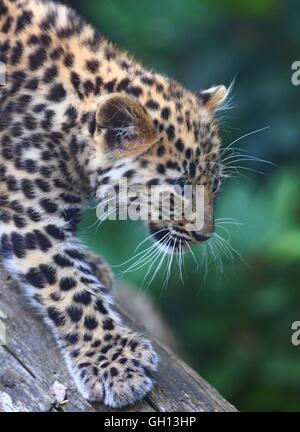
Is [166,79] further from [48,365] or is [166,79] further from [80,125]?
[48,365]

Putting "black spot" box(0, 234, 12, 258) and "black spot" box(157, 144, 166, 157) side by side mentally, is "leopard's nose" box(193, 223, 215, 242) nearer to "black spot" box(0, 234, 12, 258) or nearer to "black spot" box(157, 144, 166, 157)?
"black spot" box(157, 144, 166, 157)

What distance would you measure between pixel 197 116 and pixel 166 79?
1.37ft

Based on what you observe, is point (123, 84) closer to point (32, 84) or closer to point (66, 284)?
point (32, 84)

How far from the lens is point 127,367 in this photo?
6262 mm

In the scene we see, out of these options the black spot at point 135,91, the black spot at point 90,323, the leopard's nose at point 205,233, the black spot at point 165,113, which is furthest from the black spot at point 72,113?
the black spot at point 90,323

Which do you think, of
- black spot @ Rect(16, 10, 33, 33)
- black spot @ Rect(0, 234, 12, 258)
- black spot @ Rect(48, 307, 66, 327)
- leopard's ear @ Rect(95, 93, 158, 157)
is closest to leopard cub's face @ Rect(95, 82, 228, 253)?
leopard's ear @ Rect(95, 93, 158, 157)

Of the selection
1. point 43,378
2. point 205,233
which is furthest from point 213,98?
point 43,378

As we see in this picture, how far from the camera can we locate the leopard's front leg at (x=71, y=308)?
20.6ft

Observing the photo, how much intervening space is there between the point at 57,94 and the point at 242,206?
2609 millimetres

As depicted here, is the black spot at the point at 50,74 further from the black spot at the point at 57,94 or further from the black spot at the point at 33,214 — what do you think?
the black spot at the point at 33,214
